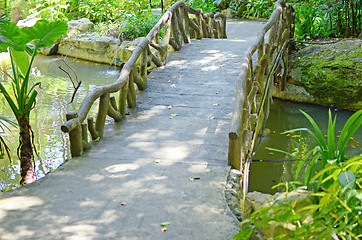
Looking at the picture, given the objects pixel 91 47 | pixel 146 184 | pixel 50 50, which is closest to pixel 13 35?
pixel 146 184

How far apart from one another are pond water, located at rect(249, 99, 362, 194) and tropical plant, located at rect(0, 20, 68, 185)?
2832 millimetres

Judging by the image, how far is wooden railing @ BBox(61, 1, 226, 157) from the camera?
492 cm

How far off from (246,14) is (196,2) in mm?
1889

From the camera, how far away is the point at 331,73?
10.0 metres

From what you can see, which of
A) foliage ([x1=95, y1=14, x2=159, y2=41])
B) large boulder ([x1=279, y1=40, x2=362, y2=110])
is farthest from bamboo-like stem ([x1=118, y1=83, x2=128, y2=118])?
foliage ([x1=95, y1=14, x2=159, y2=41])

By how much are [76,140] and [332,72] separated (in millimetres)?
6996

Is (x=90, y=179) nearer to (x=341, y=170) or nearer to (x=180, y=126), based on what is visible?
(x=180, y=126)

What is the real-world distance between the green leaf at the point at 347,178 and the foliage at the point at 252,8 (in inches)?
532

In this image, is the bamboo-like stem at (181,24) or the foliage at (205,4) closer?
the bamboo-like stem at (181,24)

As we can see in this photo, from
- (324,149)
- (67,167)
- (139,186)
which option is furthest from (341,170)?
(67,167)

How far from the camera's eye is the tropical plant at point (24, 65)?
4758 millimetres

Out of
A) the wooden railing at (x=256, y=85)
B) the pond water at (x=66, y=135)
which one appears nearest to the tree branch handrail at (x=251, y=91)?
the wooden railing at (x=256, y=85)

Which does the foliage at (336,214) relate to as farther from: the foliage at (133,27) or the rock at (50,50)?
the rock at (50,50)

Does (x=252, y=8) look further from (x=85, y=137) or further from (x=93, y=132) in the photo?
(x=85, y=137)
